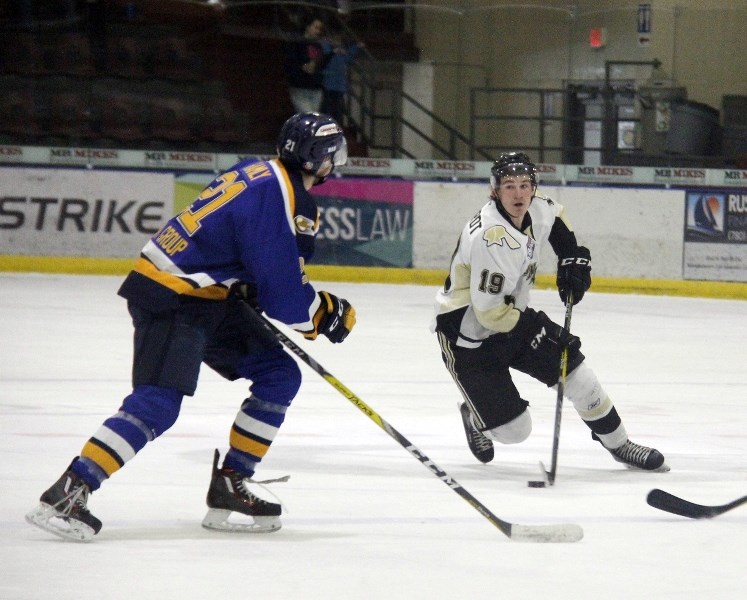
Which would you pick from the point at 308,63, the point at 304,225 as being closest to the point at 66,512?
the point at 304,225

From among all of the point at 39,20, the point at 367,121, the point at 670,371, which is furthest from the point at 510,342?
the point at 39,20

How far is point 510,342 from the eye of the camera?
14.3 ft

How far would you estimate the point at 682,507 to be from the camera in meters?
3.61

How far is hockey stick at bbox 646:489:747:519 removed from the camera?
3594mm

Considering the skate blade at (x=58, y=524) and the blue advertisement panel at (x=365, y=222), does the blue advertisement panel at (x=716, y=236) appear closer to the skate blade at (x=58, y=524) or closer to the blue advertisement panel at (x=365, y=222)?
the blue advertisement panel at (x=365, y=222)

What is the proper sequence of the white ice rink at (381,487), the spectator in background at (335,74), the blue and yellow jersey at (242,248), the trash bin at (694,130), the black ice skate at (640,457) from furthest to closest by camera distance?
the spectator in background at (335,74) < the trash bin at (694,130) < the black ice skate at (640,457) < the blue and yellow jersey at (242,248) < the white ice rink at (381,487)

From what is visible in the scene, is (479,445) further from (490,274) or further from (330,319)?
(330,319)

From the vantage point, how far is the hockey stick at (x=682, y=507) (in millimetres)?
3594

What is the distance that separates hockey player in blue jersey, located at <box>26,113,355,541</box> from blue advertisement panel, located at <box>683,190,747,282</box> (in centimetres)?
653

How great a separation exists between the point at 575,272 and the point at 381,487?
97 centimetres

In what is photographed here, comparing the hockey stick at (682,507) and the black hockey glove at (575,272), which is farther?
the black hockey glove at (575,272)

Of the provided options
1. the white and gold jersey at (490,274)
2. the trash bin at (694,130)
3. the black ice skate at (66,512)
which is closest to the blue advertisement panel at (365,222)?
the trash bin at (694,130)

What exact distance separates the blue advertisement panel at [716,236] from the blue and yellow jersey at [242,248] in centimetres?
664

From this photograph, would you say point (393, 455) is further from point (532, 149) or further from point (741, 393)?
point (532, 149)
